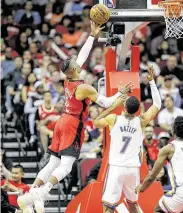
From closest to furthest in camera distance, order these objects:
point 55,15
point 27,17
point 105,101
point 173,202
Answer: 1. point 173,202
2. point 105,101
3. point 27,17
4. point 55,15

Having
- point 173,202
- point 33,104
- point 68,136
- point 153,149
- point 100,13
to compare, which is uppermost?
point 100,13

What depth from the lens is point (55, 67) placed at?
2283 cm

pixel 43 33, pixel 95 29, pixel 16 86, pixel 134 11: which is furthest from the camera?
pixel 43 33

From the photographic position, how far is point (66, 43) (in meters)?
25.2

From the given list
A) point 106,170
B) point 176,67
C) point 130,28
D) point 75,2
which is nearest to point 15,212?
point 106,170

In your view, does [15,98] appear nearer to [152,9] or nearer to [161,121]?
[161,121]

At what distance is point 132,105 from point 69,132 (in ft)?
3.59

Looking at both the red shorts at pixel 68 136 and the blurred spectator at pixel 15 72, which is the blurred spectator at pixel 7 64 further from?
the red shorts at pixel 68 136

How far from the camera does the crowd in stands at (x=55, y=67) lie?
2056 cm

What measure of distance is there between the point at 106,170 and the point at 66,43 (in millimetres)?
9369

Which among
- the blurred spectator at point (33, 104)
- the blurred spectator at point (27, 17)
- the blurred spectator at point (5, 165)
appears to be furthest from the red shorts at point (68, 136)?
the blurred spectator at point (27, 17)

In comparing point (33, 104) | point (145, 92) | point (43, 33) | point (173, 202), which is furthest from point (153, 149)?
point (43, 33)

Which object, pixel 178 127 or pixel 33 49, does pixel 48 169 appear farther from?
pixel 33 49

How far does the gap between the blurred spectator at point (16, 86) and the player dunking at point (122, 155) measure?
659 centimetres
